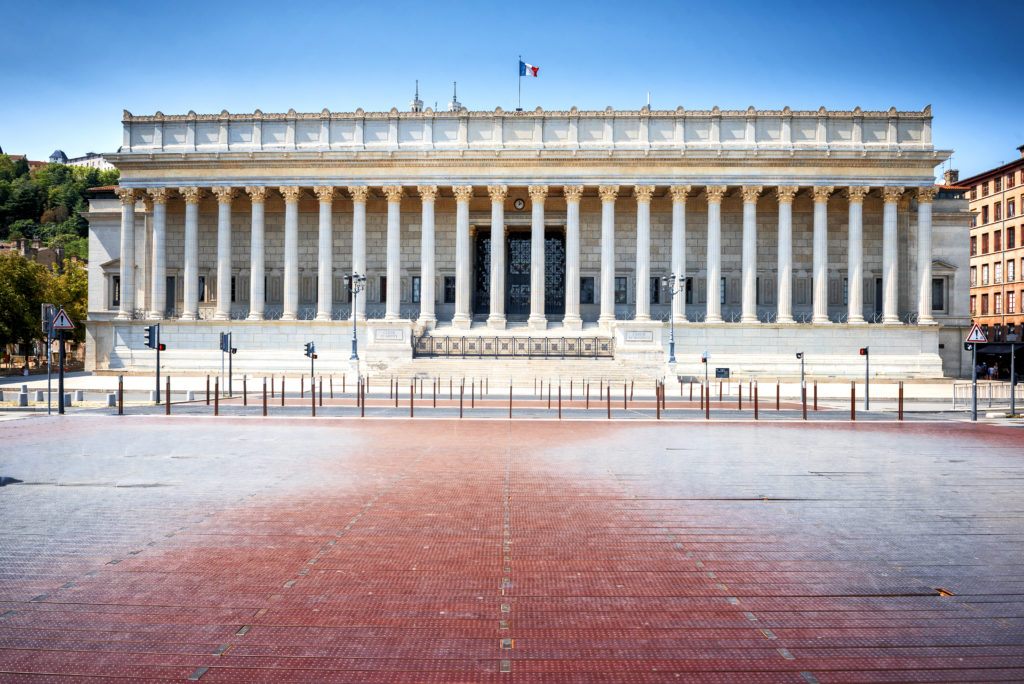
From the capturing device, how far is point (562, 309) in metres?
64.5

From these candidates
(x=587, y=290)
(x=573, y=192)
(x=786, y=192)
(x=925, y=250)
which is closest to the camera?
(x=925, y=250)

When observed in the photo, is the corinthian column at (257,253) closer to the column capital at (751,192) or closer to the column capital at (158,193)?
the column capital at (158,193)

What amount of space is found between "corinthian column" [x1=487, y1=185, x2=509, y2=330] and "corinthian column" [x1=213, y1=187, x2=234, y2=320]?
19647 mm

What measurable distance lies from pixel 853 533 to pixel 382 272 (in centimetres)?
5558

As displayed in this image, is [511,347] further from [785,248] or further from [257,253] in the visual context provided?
[785,248]

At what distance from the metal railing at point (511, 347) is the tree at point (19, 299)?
1409 inches

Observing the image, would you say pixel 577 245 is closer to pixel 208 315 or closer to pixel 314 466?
pixel 208 315

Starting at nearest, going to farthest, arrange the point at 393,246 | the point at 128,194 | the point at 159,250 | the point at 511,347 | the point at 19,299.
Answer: the point at 511,347 < the point at 393,246 < the point at 128,194 < the point at 159,250 < the point at 19,299

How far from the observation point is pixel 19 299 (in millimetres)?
64875

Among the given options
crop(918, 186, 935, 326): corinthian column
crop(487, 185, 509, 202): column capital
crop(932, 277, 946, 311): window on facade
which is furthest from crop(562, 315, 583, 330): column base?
crop(932, 277, 946, 311): window on facade

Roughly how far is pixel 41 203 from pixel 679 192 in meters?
165

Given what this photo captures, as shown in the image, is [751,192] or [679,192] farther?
[679,192]

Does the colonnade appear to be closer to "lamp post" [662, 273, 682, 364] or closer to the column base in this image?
the column base

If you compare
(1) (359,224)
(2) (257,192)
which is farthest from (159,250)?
(1) (359,224)
